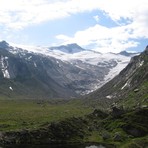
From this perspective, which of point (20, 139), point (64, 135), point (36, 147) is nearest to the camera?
point (36, 147)

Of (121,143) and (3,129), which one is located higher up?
(3,129)

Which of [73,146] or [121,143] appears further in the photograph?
[121,143]

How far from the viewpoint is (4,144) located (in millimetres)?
168375

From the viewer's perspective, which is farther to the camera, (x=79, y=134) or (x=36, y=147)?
(x=79, y=134)

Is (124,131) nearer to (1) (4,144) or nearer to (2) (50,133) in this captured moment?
(2) (50,133)

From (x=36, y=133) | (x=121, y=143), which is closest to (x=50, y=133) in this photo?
(x=36, y=133)

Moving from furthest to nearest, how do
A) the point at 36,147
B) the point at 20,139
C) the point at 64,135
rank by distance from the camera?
1. the point at 64,135
2. the point at 20,139
3. the point at 36,147

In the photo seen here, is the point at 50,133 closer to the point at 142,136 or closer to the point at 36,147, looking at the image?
the point at 36,147

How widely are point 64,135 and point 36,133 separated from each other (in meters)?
14.1

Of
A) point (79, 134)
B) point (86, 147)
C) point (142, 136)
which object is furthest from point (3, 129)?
point (142, 136)

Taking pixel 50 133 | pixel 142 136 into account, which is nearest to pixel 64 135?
pixel 50 133

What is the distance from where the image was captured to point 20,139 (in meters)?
176

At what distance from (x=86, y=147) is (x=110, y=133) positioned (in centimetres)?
3516

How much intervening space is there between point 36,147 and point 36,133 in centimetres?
2371
